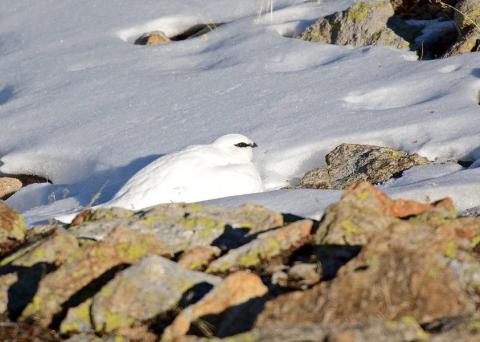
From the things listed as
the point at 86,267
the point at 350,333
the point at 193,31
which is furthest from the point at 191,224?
the point at 193,31

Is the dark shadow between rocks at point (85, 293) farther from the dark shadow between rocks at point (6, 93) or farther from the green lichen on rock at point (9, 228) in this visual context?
the dark shadow between rocks at point (6, 93)

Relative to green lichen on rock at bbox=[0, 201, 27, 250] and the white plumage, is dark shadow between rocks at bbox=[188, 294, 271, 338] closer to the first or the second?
green lichen on rock at bbox=[0, 201, 27, 250]

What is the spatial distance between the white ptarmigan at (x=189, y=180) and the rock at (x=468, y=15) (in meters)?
2.98

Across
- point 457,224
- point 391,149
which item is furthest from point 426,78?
point 457,224

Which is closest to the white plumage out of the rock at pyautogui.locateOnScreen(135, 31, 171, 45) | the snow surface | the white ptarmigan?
the white ptarmigan

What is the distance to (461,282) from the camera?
9.49 ft

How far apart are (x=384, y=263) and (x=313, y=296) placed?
234 millimetres

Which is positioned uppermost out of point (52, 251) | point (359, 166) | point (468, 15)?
point (52, 251)

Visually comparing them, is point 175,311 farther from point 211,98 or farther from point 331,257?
point 211,98

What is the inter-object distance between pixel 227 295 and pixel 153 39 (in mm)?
6508

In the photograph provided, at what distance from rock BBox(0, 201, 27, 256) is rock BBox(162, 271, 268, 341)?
120cm

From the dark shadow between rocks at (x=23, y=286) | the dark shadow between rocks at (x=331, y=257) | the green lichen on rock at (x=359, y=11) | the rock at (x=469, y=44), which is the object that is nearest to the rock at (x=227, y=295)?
the dark shadow between rocks at (x=331, y=257)

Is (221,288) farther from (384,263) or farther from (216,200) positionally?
(216,200)

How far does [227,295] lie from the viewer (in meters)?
2.77
